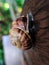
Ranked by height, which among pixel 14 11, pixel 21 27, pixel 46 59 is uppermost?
pixel 14 11

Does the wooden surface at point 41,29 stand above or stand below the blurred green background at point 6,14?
below

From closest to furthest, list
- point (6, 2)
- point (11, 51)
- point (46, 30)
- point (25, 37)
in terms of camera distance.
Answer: point (46, 30)
point (25, 37)
point (11, 51)
point (6, 2)

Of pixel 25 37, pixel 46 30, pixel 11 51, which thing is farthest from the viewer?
pixel 11 51

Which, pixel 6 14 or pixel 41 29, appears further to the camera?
pixel 6 14

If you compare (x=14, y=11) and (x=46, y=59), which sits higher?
(x=14, y=11)

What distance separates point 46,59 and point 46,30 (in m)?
0.09

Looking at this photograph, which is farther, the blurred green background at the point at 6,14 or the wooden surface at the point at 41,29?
the blurred green background at the point at 6,14

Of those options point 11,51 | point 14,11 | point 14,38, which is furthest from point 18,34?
point 14,11

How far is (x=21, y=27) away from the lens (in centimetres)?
71

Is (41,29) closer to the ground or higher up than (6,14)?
closer to the ground

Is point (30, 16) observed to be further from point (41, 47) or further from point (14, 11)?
Result: point (14, 11)

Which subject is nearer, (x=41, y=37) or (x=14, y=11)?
(x=41, y=37)

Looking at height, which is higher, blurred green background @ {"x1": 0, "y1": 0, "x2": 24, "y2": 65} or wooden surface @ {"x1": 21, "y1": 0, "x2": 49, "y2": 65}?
blurred green background @ {"x1": 0, "y1": 0, "x2": 24, "y2": 65}

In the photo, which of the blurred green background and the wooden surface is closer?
the wooden surface
